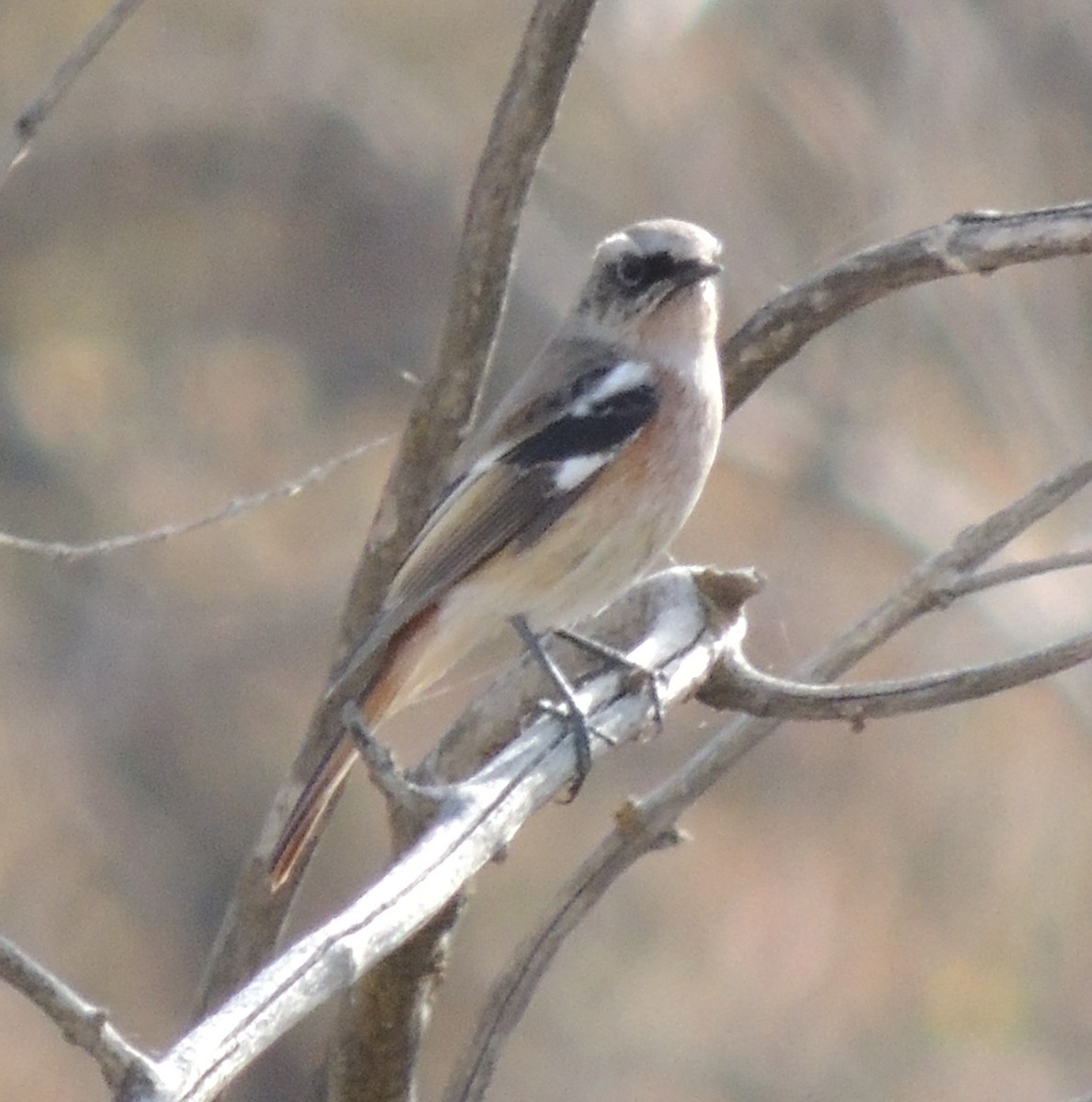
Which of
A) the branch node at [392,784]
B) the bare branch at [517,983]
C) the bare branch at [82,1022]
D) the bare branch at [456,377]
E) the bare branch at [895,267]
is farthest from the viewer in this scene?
the bare branch at [456,377]

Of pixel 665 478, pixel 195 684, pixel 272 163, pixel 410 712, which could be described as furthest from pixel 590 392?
pixel 272 163

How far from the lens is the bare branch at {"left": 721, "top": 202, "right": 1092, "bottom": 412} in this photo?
3.08 m

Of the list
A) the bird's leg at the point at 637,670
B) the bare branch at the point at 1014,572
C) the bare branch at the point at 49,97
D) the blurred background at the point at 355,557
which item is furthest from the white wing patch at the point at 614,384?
the blurred background at the point at 355,557

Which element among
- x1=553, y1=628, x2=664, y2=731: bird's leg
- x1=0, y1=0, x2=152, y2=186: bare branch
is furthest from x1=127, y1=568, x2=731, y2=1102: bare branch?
x1=0, y1=0, x2=152, y2=186: bare branch

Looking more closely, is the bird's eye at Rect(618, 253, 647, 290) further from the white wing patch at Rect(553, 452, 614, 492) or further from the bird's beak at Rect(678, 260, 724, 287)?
the white wing patch at Rect(553, 452, 614, 492)

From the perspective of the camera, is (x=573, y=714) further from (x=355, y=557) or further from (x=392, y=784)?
(x=355, y=557)

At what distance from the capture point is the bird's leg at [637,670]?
10.8ft

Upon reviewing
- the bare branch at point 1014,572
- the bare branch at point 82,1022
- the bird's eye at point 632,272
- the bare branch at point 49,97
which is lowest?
the bare branch at point 82,1022

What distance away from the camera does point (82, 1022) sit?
2.03 m

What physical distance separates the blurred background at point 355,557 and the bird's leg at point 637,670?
5.33 m

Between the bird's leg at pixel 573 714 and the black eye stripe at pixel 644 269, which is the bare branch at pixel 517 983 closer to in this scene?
the bird's leg at pixel 573 714

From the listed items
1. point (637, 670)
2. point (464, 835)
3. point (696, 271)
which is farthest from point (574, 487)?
point (464, 835)

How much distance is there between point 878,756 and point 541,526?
7557 millimetres

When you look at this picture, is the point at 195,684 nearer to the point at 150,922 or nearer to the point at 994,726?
the point at 150,922
